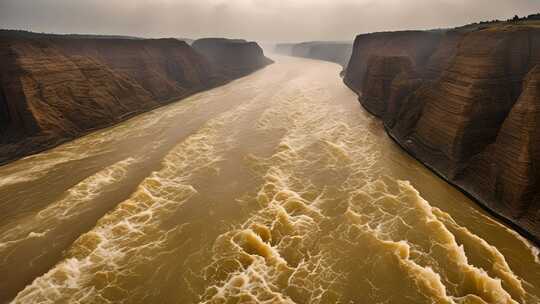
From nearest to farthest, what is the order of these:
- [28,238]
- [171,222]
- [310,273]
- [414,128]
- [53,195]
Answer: [310,273] < [28,238] < [171,222] < [53,195] < [414,128]

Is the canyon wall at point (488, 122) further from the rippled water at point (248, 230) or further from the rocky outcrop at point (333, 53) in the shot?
the rocky outcrop at point (333, 53)

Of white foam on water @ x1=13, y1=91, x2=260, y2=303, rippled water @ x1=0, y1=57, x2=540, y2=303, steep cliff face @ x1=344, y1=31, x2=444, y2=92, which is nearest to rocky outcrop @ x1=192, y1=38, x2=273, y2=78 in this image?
steep cliff face @ x1=344, y1=31, x2=444, y2=92

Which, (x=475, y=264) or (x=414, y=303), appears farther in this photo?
(x=475, y=264)

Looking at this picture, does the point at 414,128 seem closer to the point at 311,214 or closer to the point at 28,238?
the point at 311,214

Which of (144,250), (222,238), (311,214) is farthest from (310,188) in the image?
(144,250)

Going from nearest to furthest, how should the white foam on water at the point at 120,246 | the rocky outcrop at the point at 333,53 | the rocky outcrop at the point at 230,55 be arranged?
the white foam on water at the point at 120,246 < the rocky outcrop at the point at 230,55 < the rocky outcrop at the point at 333,53

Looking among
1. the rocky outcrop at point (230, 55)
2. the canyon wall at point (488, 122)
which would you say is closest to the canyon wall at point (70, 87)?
the rocky outcrop at point (230, 55)

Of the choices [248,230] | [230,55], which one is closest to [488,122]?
[248,230]
